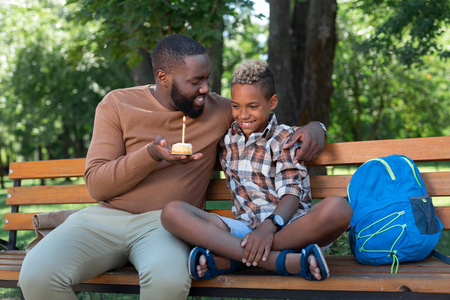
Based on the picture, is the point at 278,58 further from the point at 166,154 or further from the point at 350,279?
the point at 350,279

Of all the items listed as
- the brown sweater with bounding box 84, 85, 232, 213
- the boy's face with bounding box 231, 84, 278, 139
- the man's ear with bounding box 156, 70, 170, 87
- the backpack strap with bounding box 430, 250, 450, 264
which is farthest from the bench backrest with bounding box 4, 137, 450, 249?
the man's ear with bounding box 156, 70, 170, 87

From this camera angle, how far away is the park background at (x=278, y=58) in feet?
16.3

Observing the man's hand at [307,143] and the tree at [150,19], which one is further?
the tree at [150,19]

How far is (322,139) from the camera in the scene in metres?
3.24

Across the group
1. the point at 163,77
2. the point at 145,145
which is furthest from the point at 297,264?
the point at 163,77

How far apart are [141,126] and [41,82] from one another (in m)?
19.7

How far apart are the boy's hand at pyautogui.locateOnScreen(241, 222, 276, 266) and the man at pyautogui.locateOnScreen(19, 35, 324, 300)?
33 cm

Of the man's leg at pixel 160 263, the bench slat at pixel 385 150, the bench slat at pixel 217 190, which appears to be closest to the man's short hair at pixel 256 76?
the bench slat at pixel 385 150

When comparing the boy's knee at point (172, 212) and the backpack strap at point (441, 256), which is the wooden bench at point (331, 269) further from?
the boy's knee at point (172, 212)

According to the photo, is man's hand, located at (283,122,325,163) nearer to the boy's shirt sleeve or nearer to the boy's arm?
the boy's shirt sleeve

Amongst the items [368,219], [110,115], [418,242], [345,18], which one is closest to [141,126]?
[110,115]

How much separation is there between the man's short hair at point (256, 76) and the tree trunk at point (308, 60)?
157 inches

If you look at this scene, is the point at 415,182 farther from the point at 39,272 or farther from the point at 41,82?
the point at 41,82

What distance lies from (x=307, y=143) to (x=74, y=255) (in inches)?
58.4
